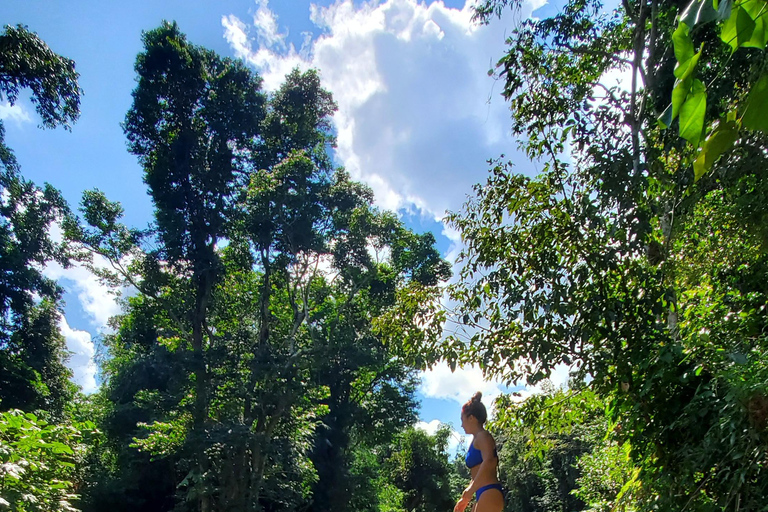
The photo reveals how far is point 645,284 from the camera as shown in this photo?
2506 mm

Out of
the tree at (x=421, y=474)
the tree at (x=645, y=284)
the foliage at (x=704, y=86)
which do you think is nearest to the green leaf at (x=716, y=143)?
the foliage at (x=704, y=86)

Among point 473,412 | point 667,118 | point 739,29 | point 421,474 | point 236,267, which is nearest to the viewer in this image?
point 739,29

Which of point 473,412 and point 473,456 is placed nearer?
point 473,456

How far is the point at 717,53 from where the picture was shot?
3.14 meters

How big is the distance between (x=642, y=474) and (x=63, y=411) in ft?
58.9

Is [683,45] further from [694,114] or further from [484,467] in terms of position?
[484,467]

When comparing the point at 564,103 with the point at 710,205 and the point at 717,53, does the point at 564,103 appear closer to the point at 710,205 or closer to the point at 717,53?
the point at 717,53

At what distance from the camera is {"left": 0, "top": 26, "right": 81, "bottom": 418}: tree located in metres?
8.64

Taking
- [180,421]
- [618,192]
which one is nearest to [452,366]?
[618,192]

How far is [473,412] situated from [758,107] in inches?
95.5

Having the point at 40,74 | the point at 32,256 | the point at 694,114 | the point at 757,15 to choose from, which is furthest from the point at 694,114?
the point at 32,256

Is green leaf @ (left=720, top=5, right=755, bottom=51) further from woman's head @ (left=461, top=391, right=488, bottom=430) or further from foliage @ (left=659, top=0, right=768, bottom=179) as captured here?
woman's head @ (left=461, top=391, right=488, bottom=430)

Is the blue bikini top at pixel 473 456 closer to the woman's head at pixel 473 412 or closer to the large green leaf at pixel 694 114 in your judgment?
the woman's head at pixel 473 412

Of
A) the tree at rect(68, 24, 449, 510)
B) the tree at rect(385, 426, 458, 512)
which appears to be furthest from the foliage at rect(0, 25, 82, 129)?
the tree at rect(385, 426, 458, 512)
